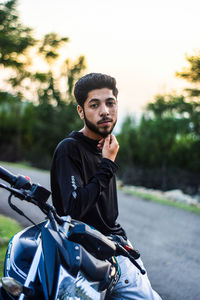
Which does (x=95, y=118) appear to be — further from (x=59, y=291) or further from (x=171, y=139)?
(x=171, y=139)

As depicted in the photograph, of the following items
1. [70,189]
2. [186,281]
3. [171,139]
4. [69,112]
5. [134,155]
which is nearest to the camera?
[70,189]

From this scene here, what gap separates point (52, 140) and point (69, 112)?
296 centimetres

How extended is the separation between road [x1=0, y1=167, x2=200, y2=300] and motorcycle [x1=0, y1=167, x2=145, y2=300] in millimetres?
3110

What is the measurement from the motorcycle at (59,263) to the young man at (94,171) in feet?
1.20

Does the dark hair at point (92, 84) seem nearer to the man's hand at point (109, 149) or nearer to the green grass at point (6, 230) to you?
the man's hand at point (109, 149)

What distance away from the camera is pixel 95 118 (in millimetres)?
2250

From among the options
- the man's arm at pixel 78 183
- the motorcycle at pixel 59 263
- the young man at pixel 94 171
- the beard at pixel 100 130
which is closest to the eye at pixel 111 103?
the young man at pixel 94 171

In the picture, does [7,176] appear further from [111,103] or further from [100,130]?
[111,103]

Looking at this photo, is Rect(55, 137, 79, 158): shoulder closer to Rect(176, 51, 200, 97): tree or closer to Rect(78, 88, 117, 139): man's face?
Rect(78, 88, 117, 139): man's face

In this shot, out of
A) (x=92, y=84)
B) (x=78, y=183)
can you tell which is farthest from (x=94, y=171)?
(x=92, y=84)

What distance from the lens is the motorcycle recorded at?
1380 millimetres

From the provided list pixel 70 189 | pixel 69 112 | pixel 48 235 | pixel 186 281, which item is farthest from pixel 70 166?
pixel 69 112

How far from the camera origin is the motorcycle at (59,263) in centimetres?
138

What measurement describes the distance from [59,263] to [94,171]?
0.93 metres
